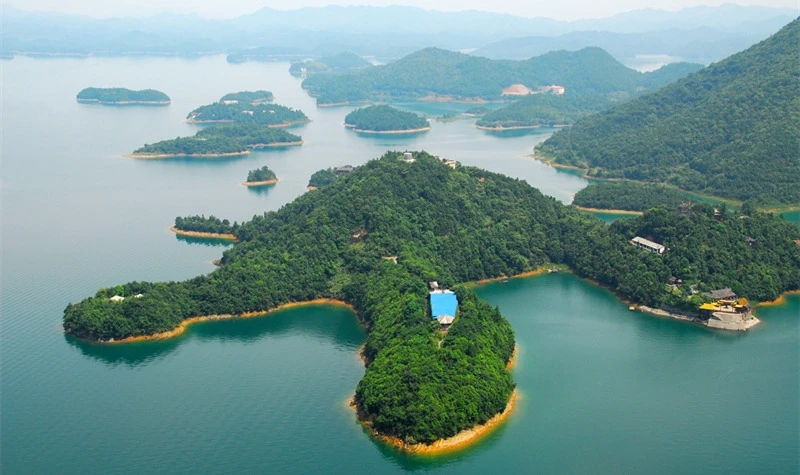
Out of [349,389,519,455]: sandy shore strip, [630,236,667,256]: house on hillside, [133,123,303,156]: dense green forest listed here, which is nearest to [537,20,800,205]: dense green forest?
[630,236,667,256]: house on hillside

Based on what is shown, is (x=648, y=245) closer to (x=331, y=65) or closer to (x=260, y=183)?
(x=260, y=183)

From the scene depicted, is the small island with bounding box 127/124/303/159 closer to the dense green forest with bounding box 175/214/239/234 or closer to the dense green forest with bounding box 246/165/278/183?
the dense green forest with bounding box 246/165/278/183

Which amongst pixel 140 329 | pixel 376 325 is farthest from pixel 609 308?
pixel 140 329

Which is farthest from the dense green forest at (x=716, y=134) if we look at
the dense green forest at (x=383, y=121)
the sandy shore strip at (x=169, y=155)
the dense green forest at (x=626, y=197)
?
the sandy shore strip at (x=169, y=155)

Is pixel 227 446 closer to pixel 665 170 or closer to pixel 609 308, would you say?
pixel 609 308

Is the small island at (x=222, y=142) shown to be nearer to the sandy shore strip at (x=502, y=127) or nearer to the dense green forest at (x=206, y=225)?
the sandy shore strip at (x=502, y=127)
